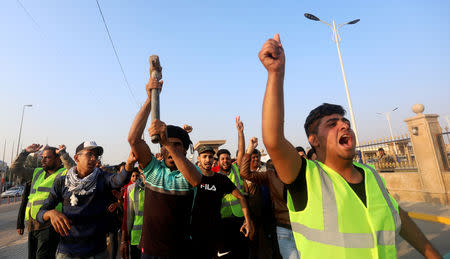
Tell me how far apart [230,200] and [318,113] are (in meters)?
2.72

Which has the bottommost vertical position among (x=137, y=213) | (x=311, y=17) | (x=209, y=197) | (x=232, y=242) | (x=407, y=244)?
(x=407, y=244)

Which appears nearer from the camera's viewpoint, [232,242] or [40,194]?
[232,242]

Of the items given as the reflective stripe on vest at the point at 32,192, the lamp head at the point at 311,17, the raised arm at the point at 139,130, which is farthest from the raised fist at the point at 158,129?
the lamp head at the point at 311,17

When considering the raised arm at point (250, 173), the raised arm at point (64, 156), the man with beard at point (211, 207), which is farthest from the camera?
the raised arm at point (64, 156)

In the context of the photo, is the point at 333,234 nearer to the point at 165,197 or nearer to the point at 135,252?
the point at 165,197

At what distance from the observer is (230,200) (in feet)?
12.9

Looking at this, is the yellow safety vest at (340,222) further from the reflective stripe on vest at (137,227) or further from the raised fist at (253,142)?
the reflective stripe on vest at (137,227)

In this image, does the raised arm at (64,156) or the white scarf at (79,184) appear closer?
the white scarf at (79,184)

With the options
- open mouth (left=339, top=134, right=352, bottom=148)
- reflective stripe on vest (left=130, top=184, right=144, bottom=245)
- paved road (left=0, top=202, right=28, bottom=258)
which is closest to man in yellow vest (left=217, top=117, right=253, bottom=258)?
reflective stripe on vest (left=130, top=184, right=144, bottom=245)

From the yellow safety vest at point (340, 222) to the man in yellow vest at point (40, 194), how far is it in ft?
14.7

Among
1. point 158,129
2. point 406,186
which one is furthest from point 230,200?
point 406,186

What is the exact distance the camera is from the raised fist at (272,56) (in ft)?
3.89

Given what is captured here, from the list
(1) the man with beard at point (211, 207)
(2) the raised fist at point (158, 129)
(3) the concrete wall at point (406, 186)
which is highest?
(2) the raised fist at point (158, 129)

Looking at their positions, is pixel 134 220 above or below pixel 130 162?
below
